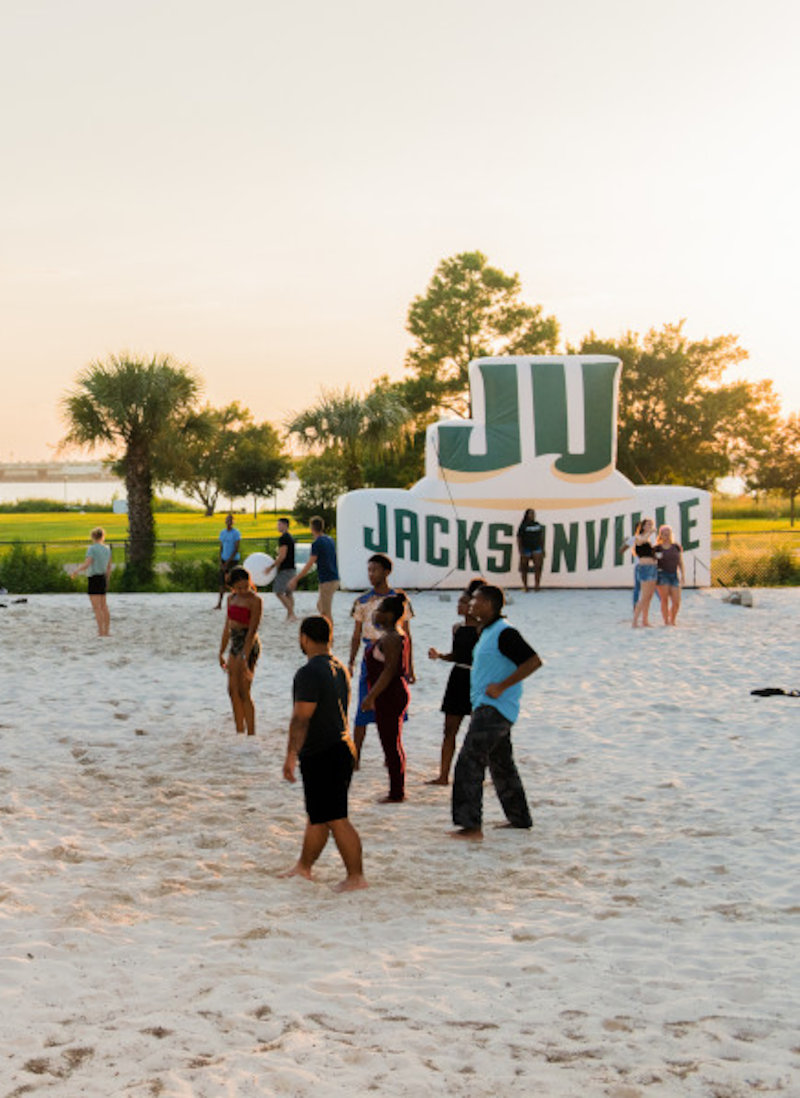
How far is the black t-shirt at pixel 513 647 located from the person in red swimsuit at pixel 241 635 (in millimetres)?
3265

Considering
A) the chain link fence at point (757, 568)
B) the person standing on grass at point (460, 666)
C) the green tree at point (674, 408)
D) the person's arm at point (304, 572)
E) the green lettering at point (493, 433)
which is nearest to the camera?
the person standing on grass at point (460, 666)

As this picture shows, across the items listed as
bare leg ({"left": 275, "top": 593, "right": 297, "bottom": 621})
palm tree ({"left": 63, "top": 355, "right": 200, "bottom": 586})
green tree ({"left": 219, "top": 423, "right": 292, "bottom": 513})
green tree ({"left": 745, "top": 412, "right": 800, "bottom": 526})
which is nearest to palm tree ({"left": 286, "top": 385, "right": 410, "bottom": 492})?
palm tree ({"left": 63, "top": 355, "right": 200, "bottom": 586})

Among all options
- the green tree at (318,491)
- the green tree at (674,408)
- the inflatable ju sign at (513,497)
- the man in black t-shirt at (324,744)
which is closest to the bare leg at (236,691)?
the man in black t-shirt at (324,744)

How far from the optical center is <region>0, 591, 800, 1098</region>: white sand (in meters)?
4.25

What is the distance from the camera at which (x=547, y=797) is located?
8219mm

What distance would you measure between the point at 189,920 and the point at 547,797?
130 inches

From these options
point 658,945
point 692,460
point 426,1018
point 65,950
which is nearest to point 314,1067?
point 426,1018

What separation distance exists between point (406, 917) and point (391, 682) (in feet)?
7.15

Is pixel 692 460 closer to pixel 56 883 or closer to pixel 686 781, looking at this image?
pixel 686 781

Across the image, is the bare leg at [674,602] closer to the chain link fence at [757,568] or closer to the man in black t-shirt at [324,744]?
the chain link fence at [757,568]

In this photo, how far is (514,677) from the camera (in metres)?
6.76

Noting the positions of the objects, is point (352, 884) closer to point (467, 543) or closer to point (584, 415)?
point (467, 543)

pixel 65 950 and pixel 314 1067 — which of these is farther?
pixel 65 950

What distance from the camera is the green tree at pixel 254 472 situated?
79.5 metres
